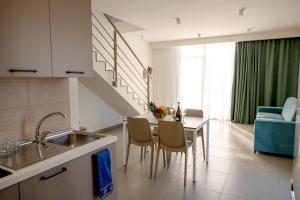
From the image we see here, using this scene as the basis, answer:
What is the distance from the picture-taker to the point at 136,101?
4828 mm

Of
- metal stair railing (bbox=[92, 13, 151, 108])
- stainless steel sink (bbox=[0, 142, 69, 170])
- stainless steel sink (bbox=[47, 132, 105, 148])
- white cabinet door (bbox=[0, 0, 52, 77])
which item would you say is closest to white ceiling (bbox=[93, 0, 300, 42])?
metal stair railing (bbox=[92, 13, 151, 108])

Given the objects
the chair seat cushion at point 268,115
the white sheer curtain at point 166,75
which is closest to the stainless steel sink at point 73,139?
the chair seat cushion at point 268,115

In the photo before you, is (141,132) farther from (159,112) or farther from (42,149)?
(42,149)

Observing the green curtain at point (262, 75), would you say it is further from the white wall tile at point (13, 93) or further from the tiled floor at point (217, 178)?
the white wall tile at point (13, 93)

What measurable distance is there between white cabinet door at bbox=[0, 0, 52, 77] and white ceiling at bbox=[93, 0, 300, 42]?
6.50 ft

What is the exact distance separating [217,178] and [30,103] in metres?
2.38

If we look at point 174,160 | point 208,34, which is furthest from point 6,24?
point 208,34

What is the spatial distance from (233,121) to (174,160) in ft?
11.1

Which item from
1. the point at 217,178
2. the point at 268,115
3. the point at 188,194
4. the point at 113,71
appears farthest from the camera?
the point at 268,115

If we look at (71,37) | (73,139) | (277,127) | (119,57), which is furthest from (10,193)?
(119,57)

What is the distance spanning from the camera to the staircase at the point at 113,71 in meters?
3.88

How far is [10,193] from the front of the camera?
1.12 metres

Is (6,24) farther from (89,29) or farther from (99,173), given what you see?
(99,173)

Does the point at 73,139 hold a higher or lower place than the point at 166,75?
lower
